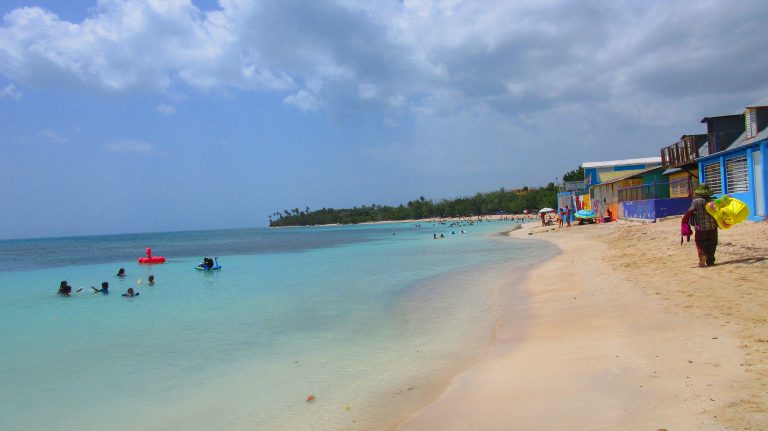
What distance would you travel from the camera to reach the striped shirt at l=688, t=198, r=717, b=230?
10.4m

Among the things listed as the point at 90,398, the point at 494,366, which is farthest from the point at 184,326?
the point at 494,366

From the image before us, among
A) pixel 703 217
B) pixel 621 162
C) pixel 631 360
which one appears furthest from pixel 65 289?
pixel 621 162

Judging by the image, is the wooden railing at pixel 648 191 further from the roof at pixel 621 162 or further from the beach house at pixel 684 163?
the roof at pixel 621 162

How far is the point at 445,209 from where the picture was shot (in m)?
140

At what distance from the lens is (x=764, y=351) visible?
5355 millimetres

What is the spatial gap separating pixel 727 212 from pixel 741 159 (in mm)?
10196

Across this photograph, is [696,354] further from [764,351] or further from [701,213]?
[701,213]

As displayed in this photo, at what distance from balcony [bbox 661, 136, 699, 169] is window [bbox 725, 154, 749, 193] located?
180 inches

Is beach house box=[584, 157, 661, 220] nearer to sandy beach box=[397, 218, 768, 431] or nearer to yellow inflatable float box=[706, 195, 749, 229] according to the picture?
yellow inflatable float box=[706, 195, 749, 229]

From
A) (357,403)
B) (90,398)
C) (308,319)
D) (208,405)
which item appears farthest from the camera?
(308,319)

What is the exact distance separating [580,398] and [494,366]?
1.81 meters

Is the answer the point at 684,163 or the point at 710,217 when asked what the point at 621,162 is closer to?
the point at 684,163

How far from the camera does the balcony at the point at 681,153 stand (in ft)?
82.9

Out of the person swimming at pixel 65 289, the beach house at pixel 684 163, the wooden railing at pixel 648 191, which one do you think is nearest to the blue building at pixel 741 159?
the beach house at pixel 684 163
